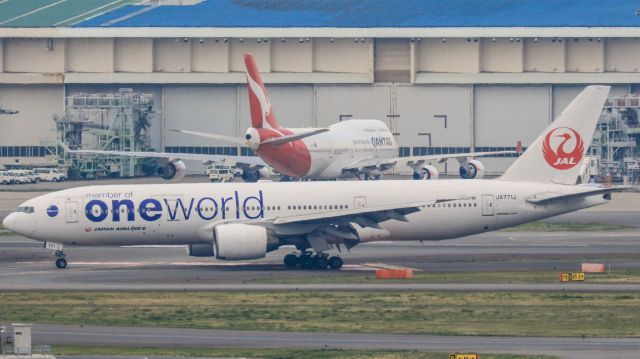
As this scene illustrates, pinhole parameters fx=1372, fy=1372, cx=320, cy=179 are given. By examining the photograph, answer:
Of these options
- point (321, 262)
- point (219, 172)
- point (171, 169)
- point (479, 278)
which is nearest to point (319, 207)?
point (321, 262)

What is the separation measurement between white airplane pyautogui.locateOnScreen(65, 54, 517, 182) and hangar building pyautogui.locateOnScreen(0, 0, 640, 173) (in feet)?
74.2

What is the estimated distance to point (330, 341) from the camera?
3969cm

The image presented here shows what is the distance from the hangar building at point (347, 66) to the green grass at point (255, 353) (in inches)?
3767

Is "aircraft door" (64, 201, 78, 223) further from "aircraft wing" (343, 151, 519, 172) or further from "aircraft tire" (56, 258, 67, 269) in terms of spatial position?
"aircraft wing" (343, 151, 519, 172)

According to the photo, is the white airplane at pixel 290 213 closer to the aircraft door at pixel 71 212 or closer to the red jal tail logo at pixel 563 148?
the aircraft door at pixel 71 212

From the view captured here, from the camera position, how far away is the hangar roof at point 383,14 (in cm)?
13175

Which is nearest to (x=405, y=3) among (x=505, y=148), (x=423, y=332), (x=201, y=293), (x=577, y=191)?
(x=505, y=148)

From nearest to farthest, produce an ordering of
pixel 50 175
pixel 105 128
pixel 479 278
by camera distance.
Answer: pixel 479 278
pixel 50 175
pixel 105 128

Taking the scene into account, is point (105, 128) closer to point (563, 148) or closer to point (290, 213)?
point (290, 213)

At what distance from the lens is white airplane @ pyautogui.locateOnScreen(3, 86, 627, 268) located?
60.0 metres

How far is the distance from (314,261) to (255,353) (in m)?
22.9

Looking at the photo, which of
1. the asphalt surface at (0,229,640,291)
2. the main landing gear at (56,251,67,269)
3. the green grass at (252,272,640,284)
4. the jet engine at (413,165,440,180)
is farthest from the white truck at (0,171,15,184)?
the green grass at (252,272,640,284)

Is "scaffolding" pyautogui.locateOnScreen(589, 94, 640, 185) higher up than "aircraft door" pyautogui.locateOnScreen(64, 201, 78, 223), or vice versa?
"scaffolding" pyautogui.locateOnScreen(589, 94, 640, 185)

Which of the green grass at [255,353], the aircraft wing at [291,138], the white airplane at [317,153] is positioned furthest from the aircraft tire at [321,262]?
the white airplane at [317,153]
